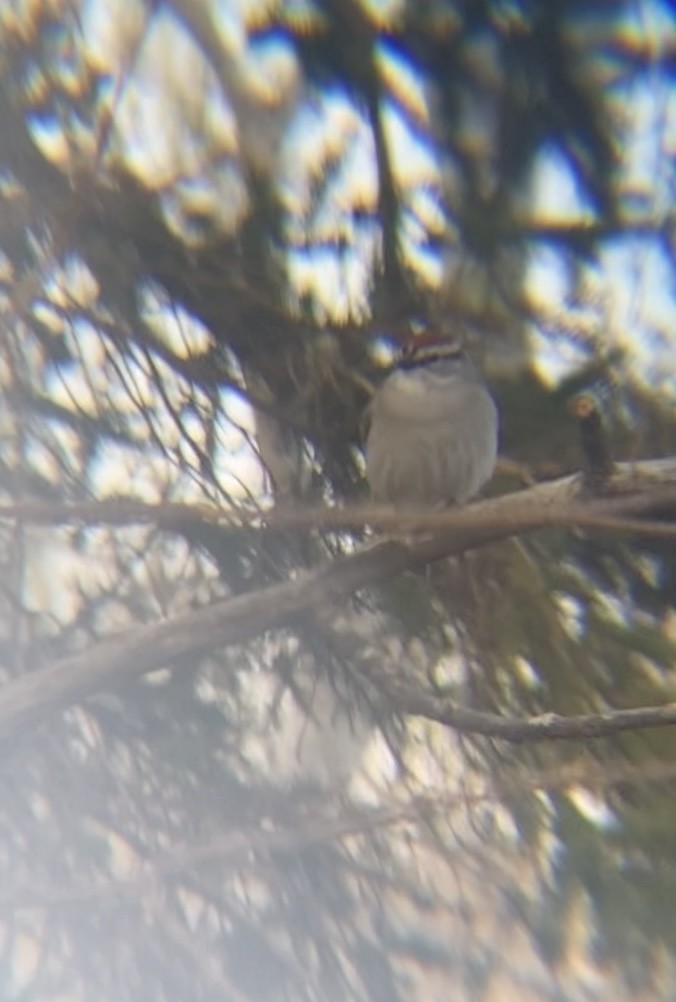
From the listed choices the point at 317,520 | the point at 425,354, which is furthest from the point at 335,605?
the point at 425,354

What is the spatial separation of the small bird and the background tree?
14mm

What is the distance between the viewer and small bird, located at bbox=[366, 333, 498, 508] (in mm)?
698

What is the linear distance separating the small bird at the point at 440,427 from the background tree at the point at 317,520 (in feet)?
0.05

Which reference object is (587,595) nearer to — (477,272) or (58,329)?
(477,272)

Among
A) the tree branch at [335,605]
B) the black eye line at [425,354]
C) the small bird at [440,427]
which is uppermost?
the black eye line at [425,354]

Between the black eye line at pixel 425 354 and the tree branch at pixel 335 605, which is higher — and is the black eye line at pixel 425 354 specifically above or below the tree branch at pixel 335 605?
above

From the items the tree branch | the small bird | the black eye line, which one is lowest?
the tree branch

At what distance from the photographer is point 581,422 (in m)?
0.65

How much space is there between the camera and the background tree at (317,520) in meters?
0.67

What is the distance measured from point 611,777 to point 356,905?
0.18 metres

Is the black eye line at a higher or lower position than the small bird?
higher

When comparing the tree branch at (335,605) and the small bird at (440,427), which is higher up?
the small bird at (440,427)

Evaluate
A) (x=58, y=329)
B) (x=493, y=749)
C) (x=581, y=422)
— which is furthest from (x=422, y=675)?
(x=58, y=329)

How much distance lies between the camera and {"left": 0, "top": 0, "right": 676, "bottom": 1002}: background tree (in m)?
0.67
